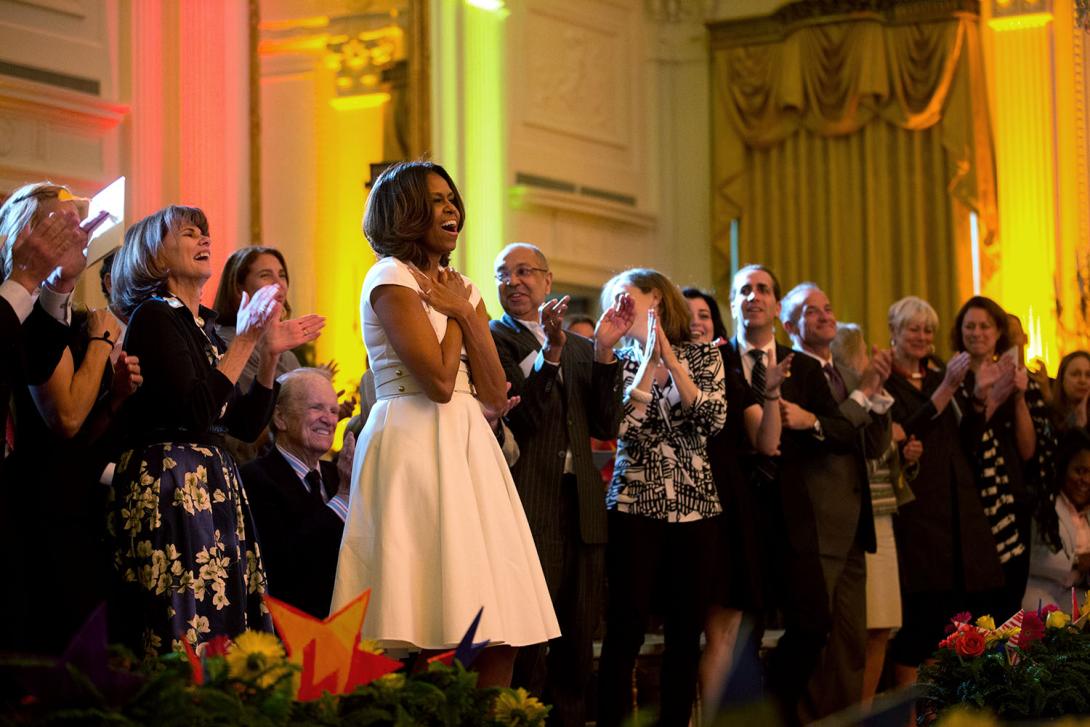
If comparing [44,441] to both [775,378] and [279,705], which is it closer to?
[279,705]

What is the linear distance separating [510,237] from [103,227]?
586 cm

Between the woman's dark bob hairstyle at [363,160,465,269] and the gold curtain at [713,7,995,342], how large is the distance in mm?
7063

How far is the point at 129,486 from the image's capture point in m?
2.86

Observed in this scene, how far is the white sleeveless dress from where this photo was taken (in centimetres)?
264

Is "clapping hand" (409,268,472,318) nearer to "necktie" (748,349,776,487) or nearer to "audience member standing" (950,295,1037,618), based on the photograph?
"necktie" (748,349,776,487)

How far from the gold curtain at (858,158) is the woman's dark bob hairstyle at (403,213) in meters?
7.06

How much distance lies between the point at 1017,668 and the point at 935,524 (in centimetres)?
213

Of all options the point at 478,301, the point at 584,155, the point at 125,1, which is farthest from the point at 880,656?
the point at 584,155

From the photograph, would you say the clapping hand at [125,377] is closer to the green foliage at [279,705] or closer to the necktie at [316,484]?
the necktie at [316,484]

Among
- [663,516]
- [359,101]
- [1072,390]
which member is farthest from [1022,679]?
[359,101]

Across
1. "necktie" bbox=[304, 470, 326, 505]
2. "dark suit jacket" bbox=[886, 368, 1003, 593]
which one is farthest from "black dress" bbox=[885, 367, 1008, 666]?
"necktie" bbox=[304, 470, 326, 505]

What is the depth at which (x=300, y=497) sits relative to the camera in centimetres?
355

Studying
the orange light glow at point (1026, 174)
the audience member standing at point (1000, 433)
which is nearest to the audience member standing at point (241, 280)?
the audience member standing at point (1000, 433)

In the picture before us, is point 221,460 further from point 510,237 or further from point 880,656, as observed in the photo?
point 510,237
